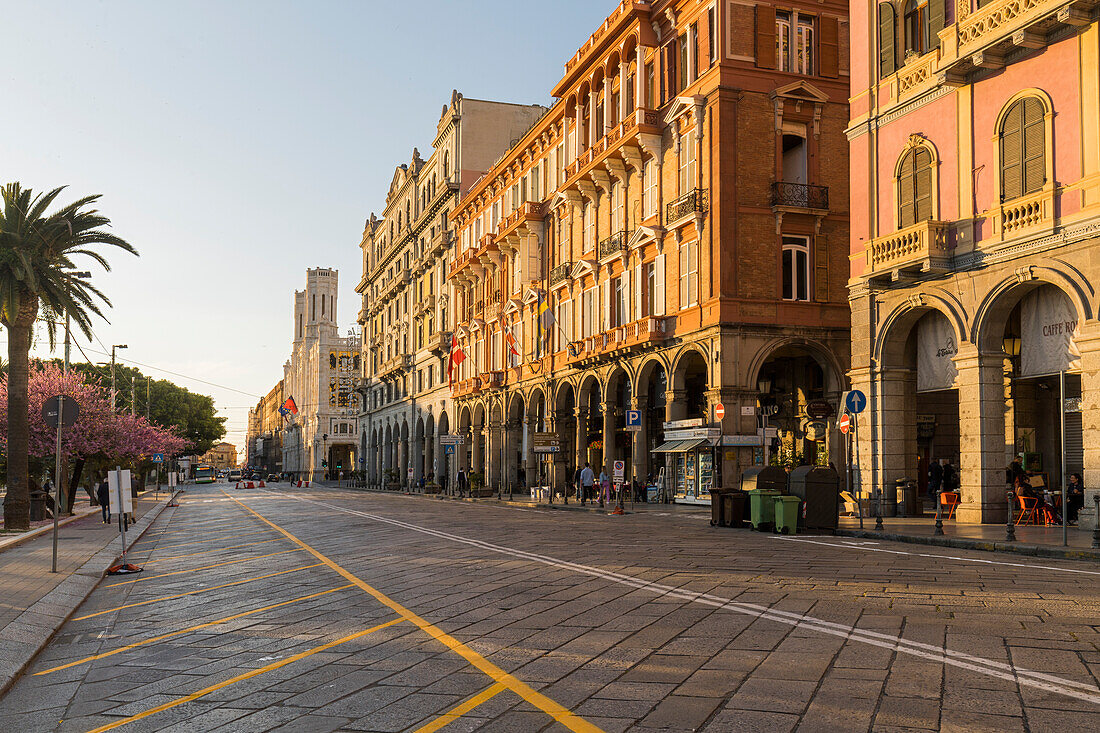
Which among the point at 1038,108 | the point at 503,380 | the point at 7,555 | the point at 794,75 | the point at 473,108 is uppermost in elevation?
the point at 473,108

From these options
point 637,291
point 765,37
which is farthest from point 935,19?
point 637,291

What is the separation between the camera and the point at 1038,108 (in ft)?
71.7

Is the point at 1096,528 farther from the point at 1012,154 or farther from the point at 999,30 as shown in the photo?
the point at 999,30

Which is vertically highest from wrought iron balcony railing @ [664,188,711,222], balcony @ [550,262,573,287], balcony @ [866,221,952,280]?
wrought iron balcony railing @ [664,188,711,222]

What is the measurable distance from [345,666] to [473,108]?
68.7m

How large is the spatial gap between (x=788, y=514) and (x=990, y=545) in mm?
4759

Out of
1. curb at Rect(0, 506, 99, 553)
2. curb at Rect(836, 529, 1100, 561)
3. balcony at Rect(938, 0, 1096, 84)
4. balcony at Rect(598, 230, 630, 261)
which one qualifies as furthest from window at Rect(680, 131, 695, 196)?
curb at Rect(0, 506, 99, 553)

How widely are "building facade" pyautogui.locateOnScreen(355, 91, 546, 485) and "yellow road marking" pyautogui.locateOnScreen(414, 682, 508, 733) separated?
60794mm

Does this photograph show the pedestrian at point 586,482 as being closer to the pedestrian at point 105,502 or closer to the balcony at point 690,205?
the balcony at point 690,205

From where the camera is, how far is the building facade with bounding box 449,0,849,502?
35281 mm

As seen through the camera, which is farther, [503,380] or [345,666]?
[503,380]

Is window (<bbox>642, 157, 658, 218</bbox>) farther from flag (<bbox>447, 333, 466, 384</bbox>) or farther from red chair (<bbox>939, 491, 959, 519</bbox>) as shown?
flag (<bbox>447, 333, 466, 384</bbox>)

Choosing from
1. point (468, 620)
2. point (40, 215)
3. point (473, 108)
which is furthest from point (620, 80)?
point (468, 620)

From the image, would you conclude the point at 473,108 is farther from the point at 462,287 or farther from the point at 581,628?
the point at 581,628
